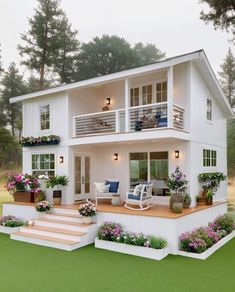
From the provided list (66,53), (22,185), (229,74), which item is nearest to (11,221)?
(22,185)

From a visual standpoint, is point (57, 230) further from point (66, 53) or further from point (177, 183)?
point (66, 53)

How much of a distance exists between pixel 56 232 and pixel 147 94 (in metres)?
6.99

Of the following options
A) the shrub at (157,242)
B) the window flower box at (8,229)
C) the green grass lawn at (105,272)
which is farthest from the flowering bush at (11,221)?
the shrub at (157,242)

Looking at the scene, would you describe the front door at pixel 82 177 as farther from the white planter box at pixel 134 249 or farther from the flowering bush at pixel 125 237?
the white planter box at pixel 134 249

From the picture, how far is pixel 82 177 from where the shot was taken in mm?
13023

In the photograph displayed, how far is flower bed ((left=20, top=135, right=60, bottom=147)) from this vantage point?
12.4 meters

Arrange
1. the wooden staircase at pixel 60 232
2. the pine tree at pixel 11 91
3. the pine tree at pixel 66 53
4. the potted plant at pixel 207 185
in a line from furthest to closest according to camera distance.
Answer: the pine tree at pixel 11 91, the pine tree at pixel 66 53, the potted plant at pixel 207 185, the wooden staircase at pixel 60 232

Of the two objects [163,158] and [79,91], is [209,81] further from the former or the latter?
[79,91]

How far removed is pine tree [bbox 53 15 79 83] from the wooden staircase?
639 inches

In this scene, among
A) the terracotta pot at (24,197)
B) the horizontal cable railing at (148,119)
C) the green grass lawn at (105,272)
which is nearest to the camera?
the green grass lawn at (105,272)

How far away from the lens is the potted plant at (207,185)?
1101cm

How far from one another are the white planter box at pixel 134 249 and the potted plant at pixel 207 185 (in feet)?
12.6

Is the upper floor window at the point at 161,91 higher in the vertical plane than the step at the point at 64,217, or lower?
higher

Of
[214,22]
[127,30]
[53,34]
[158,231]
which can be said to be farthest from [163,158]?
[127,30]
